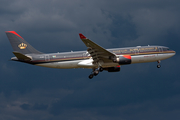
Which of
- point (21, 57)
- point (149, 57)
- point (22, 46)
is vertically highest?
point (22, 46)

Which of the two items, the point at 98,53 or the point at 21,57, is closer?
the point at 98,53

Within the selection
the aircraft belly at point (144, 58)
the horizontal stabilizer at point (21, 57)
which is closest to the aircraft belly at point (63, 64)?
the horizontal stabilizer at point (21, 57)

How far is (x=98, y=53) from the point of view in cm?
5591

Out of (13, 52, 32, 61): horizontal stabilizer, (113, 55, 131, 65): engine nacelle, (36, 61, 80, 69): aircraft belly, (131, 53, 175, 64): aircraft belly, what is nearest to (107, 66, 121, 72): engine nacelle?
(131, 53, 175, 64): aircraft belly

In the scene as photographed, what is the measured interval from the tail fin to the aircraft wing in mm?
13764

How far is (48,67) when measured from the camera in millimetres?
59844

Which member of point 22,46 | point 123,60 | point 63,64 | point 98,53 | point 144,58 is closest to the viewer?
point 98,53

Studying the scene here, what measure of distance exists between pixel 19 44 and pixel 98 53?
19.2 meters

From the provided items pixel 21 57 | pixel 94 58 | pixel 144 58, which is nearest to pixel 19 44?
pixel 21 57

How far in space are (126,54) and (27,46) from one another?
22.9 meters

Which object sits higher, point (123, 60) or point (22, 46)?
point (22, 46)

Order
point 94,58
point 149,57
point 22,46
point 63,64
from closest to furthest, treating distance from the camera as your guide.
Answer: point 94,58, point 63,64, point 149,57, point 22,46

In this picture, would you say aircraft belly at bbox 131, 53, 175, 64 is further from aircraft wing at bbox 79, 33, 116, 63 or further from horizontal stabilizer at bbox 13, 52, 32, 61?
horizontal stabilizer at bbox 13, 52, 32, 61

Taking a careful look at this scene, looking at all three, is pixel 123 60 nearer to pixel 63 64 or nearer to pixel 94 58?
pixel 94 58
